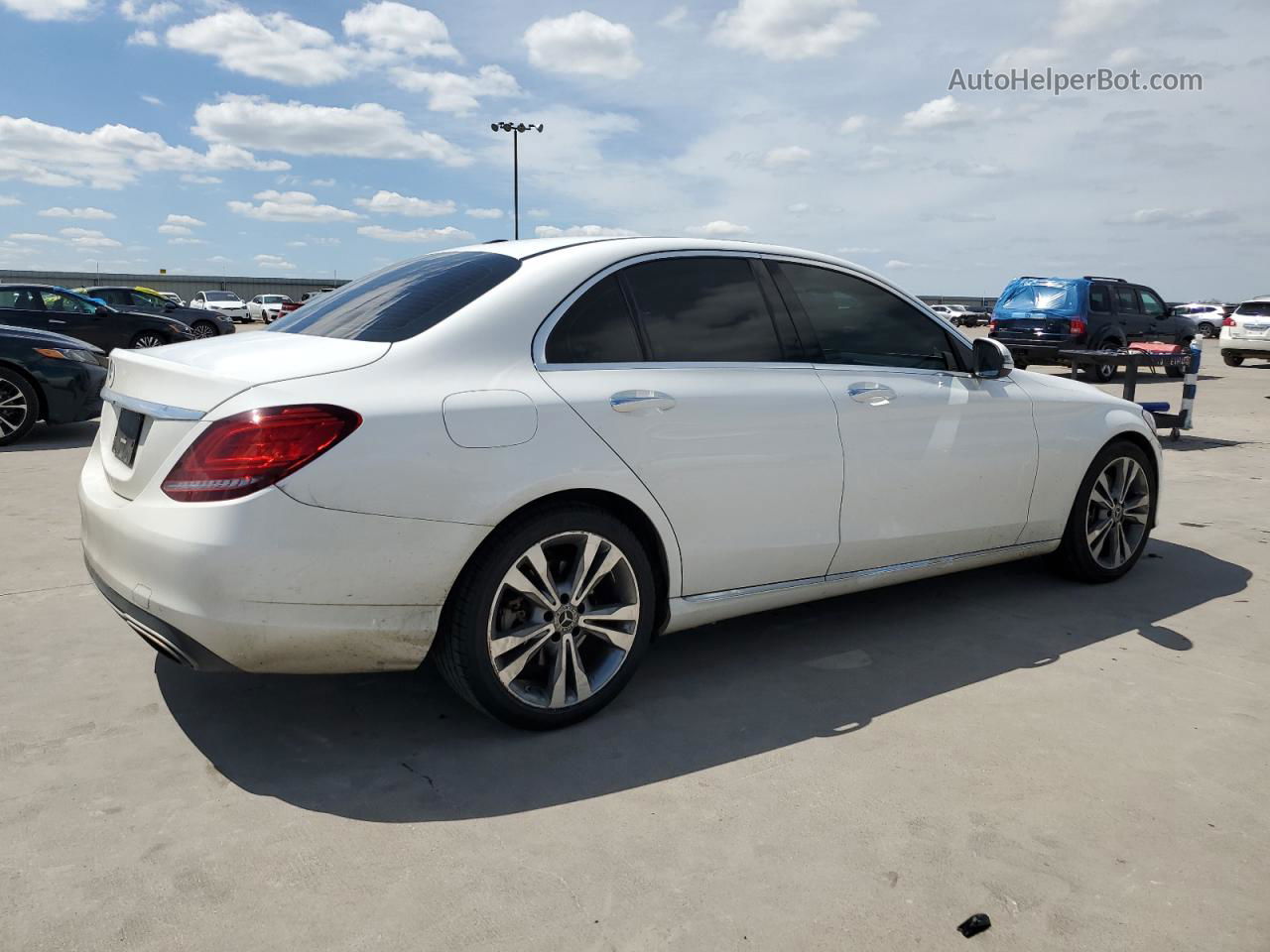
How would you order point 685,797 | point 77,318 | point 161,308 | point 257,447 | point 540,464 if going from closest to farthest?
1. point 257,447
2. point 685,797
3. point 540,464
4. point 77,318
5. point 161,308

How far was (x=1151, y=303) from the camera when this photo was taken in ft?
61.6

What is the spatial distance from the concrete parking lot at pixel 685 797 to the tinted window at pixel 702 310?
1.21 m

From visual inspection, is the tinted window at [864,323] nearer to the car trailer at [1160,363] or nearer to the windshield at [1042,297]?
the car trailer at [1160,363]

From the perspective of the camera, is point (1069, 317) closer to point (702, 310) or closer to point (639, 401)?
point (702, 310)

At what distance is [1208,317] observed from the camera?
5169 centimetres

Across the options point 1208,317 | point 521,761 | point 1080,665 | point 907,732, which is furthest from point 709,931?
point 1208,317

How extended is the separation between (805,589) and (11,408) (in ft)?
26.6

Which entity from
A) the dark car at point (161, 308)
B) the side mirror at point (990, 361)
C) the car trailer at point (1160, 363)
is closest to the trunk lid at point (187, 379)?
the side mirror at point (990, 361)

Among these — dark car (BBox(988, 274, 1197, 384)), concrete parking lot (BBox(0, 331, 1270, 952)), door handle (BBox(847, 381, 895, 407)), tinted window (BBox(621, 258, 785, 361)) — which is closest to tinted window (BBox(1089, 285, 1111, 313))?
dark car (BBox(988, 274, 1197, 384))

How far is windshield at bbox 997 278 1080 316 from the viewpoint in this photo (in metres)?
17.0

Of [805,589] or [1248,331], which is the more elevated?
[1248,331]

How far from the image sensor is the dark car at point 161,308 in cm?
2270

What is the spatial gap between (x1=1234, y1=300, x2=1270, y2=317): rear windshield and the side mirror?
72.7 ft

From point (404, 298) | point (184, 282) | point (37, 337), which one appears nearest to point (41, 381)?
point (37, 337)
